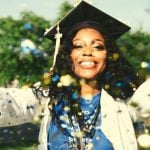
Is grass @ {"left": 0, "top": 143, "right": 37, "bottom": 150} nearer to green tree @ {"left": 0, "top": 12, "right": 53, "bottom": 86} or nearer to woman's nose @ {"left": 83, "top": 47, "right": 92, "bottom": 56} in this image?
woman's nose @ {"left": 83, "top": 47, "right": 92, "bottom": 56}

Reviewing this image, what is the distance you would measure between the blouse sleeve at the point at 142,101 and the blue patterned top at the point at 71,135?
1.14 ft

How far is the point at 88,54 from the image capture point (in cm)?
473

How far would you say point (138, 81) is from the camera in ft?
16.4

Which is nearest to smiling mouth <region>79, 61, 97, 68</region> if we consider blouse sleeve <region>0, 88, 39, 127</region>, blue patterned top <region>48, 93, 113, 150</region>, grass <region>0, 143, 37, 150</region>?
blue patterned top <region>48, 93, 113, 150</region>

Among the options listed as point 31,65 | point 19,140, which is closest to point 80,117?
point 19,140

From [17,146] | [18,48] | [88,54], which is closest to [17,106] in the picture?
[88,54]

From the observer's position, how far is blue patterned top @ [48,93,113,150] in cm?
474

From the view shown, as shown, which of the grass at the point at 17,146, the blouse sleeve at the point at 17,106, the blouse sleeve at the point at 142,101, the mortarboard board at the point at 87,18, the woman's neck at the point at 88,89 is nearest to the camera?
the blouse sleeve at the point at 142,101

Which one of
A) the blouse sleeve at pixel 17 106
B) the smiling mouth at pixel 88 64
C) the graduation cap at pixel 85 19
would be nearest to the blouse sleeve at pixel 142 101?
the smiling mouth at pixel 88 64

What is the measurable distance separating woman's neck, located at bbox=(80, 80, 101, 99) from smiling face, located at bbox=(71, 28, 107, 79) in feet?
0.44

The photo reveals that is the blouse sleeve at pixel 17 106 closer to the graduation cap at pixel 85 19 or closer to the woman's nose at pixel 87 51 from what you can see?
the graduation cap at pixel 85 19

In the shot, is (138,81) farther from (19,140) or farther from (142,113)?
(19,140)

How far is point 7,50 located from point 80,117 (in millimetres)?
33524

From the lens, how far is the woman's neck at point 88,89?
16.3 feet
